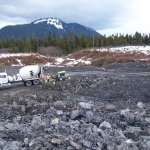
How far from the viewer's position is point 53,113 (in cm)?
1243

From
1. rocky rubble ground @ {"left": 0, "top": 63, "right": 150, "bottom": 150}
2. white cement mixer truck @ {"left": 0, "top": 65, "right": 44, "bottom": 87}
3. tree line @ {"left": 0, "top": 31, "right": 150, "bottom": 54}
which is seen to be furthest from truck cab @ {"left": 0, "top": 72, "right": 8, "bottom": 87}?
tree line @ {"left": 0, "top": 31, "right": 150, "bottom": 54}

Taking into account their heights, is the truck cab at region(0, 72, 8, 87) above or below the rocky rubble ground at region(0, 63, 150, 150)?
above

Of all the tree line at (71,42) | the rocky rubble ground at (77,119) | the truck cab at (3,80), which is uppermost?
the tree line at (71,42)

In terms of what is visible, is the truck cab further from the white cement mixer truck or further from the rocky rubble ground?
the rocky rubble ground

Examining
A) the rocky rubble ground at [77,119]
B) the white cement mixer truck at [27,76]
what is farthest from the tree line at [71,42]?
the rocky rubble ground at [77,119]

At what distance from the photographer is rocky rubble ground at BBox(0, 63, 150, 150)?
8.46 metres

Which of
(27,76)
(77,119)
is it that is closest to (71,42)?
(27,76)

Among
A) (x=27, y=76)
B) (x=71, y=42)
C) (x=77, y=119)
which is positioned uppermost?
(x=71, y=42)

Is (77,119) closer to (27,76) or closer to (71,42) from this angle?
(27,76)

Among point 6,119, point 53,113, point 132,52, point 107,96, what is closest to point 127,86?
point 107,96

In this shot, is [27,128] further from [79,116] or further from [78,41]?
[78,41]

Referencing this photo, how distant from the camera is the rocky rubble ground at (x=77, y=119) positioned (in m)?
8.46

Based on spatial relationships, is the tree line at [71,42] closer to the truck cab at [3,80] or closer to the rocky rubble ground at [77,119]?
the truck cab at [3,80]

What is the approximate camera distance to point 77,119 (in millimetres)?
11961
